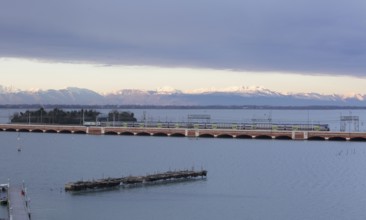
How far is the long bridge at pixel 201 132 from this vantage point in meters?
111

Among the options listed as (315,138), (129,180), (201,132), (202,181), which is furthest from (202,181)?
(201,132)

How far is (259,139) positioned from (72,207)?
242 feet

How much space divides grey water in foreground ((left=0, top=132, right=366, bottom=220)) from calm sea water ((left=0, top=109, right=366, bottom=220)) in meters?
0.07

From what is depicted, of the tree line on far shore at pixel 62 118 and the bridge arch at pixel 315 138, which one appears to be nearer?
the bridge arch at pixel 315 138

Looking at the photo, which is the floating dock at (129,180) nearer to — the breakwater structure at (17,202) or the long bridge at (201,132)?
the breakwater structure at (17,202)

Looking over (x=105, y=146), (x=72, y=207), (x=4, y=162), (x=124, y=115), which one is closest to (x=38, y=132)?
(x=124, y=115)

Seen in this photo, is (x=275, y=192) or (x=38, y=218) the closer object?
(x=38, y=218)

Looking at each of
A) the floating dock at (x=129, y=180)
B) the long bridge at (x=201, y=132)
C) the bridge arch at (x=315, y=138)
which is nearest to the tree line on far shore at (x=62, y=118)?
the long bridge at (x=201, y=132)

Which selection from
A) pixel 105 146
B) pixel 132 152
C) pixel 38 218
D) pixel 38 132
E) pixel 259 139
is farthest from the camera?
pixel 38 132

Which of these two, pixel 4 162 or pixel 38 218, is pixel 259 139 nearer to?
pixel 4 162

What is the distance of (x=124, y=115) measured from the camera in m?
154

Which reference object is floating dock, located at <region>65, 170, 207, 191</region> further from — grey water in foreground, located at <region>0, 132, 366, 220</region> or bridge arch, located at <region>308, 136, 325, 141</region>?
bridge arch, located at <region>308, 136, 325, 141</region>

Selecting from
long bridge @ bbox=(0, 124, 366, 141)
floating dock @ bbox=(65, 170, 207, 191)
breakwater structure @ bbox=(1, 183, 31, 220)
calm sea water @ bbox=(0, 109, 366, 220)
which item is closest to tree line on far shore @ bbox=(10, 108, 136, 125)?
long bridge @ bbox=(0, 124, 366, 141)

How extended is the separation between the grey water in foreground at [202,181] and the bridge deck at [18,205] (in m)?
0.69
